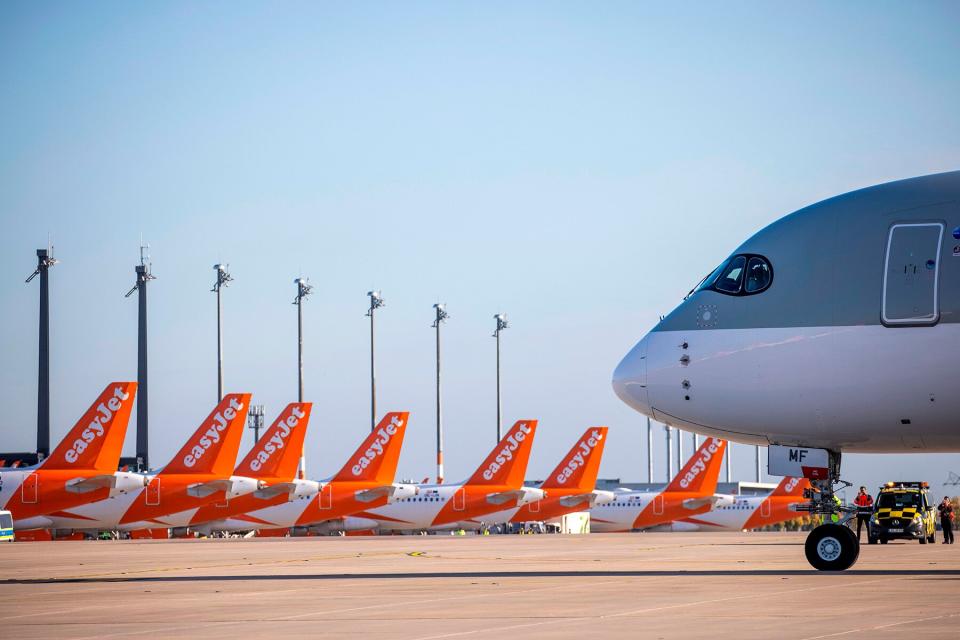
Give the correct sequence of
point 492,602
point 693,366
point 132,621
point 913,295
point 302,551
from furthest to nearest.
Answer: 1. point 302,551
2. point 693,366
3. point 913,295
4. point 492,602
5. point 132,621

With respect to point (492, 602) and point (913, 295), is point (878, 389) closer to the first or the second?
point (913, 295)

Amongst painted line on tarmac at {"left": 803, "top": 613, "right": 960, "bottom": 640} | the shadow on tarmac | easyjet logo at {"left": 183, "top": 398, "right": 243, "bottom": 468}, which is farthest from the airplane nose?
easyjet logo at {"left": 183, "top": 398, "right": 243, "bottom": 468}

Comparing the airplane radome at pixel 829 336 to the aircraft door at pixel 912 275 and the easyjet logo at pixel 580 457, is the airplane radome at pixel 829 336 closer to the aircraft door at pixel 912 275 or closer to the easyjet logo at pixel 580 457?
the aircraft door at pixel 912 275

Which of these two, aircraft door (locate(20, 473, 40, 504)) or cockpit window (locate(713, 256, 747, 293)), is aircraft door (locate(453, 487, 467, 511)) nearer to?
aircraft door (locate(20, 473, 40, 504))

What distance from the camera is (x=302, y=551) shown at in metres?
40.8

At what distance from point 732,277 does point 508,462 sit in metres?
46.1

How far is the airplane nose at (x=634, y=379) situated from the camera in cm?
2200

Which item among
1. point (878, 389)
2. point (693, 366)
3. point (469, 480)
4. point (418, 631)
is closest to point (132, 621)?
point (418, 631)

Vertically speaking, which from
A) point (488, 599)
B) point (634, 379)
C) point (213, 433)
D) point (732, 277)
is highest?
point (732, 277)

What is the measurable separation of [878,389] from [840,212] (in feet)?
9.22

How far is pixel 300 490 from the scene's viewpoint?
6006cm

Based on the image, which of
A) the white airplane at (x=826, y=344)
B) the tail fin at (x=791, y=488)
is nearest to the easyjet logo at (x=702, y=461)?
the tail fin at (x=791, y=488)

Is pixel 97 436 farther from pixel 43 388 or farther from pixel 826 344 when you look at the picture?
pixel 826 344

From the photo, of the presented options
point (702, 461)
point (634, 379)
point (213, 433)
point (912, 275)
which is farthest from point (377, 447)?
point (912, 275)
